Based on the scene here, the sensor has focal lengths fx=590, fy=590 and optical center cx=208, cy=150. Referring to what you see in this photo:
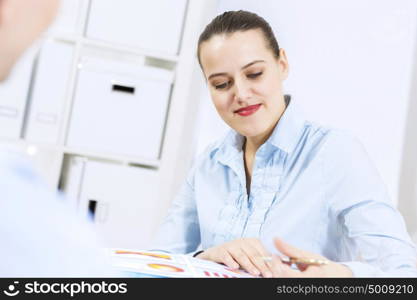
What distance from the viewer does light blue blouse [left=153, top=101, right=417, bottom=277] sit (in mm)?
724

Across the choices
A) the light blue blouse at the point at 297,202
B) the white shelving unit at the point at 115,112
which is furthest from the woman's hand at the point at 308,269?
the white shelving unit at the point at 115,112

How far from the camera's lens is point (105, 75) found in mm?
1362

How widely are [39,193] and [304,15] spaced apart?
1.17 metres

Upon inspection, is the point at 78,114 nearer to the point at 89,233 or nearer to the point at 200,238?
the point at 200,238

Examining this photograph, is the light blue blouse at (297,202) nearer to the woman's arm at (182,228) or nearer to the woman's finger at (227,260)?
the woman's arm at (182,228)

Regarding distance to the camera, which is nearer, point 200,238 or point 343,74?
point 200,238

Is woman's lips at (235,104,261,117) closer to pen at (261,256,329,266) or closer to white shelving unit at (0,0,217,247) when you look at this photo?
pen at (261,256,329,266)

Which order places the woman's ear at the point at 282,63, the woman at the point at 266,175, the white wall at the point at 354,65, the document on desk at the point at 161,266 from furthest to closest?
the white wall at the point at 354,65 → the woman's ear at the point at 282,63 → the woman at the point at 266,175 → the document on desk at the point at 161,266

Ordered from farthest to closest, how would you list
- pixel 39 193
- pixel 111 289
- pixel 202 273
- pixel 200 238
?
pixel 200 238 → pixel 202 273 → pixel 111 289 → pixel 39 193

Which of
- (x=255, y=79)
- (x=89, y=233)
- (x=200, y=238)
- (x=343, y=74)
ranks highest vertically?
(x=343, y=74)

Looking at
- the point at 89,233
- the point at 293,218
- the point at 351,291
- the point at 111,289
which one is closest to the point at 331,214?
the point at 293,218

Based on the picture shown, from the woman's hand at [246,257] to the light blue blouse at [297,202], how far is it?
0.37 ft

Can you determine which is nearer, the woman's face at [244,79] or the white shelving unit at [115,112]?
the woman's face at [244,79]

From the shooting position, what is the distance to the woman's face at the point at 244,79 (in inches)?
Answer: 32.8
